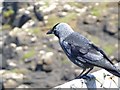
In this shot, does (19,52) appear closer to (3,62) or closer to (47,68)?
(3,62)

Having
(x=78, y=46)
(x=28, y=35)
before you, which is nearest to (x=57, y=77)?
(x=28, y=35)

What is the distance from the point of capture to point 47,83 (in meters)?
9.88

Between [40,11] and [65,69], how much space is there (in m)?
2.70

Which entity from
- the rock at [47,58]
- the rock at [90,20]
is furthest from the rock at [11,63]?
the rock at [90,20]

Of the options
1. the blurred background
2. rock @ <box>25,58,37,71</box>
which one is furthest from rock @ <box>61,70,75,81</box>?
rock @ <box>25,58,37,71</box>

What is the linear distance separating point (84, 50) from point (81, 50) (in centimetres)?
3

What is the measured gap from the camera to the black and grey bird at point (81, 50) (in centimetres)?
369

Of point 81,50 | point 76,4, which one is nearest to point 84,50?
point 81,50

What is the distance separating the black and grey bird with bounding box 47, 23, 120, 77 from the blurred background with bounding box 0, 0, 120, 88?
19.2 feet

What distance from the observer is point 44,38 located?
37.2ft

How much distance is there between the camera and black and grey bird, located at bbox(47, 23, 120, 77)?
3689mm

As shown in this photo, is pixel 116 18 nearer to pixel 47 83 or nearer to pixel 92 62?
pixel 47 83

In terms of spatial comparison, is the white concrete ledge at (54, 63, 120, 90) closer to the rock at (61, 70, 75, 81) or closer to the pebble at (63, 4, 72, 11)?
the rock at (61, 70, 75, 81)

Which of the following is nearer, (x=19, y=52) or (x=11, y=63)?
(x=11, y=63)
